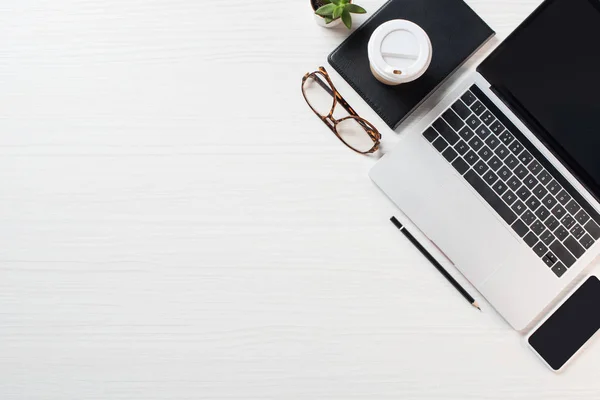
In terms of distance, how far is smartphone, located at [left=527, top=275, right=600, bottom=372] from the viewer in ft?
2.73

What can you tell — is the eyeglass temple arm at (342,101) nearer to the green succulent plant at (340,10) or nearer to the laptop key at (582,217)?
the green succulent plant at (340,10)

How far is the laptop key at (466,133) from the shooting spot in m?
0.82

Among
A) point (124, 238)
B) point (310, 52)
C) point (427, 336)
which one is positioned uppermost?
point (310, 52)

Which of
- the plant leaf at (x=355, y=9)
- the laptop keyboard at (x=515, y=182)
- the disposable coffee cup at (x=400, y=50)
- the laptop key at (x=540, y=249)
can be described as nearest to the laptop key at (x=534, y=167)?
the laptop keyboard at (x=515, y=182)

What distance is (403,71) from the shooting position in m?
0.77

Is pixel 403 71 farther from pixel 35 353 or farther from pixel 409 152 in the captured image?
pixel 35 353

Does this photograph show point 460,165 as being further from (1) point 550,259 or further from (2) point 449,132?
(1) point 550,259

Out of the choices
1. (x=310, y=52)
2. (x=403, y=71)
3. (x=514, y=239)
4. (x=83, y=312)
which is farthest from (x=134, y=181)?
(x=514, y=239)

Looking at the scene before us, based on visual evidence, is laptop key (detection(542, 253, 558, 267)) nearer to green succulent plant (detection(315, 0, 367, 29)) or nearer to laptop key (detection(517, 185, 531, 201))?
laptop key (detection(517, 185, 531, 201))

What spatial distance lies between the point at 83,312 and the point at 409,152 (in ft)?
1.85

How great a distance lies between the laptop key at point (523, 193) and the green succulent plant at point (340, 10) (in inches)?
13.6

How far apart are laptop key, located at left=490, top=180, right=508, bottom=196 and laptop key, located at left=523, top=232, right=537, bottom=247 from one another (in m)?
0.07

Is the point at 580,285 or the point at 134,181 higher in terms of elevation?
the point at 580,285

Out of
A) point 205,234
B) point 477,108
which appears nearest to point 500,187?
point 477,108
